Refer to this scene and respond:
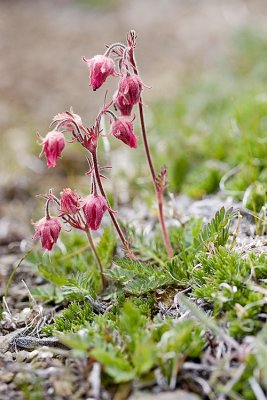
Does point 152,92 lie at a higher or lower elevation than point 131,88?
higher

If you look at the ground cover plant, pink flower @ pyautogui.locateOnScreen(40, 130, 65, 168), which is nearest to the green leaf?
the ground cover plant

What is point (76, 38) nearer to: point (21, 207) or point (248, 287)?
point (21, 207)

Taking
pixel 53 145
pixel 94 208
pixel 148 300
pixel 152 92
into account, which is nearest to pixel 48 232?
pixel 94 208

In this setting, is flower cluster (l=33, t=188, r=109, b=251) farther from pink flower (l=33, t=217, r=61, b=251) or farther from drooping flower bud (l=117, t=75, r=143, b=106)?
drooping flower bud (l=117, t=75, r=143, b=106)

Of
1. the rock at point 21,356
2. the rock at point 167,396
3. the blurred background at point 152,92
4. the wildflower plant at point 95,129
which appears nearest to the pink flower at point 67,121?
the wildflower plant at point 95,129

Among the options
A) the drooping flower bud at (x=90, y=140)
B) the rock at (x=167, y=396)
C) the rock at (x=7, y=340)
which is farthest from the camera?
the rock at (x=7, y=340)

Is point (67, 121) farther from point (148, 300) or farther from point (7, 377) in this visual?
point (7, 377)

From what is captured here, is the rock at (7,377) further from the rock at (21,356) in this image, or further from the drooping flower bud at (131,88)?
the drooping flower bud at (131,88)
